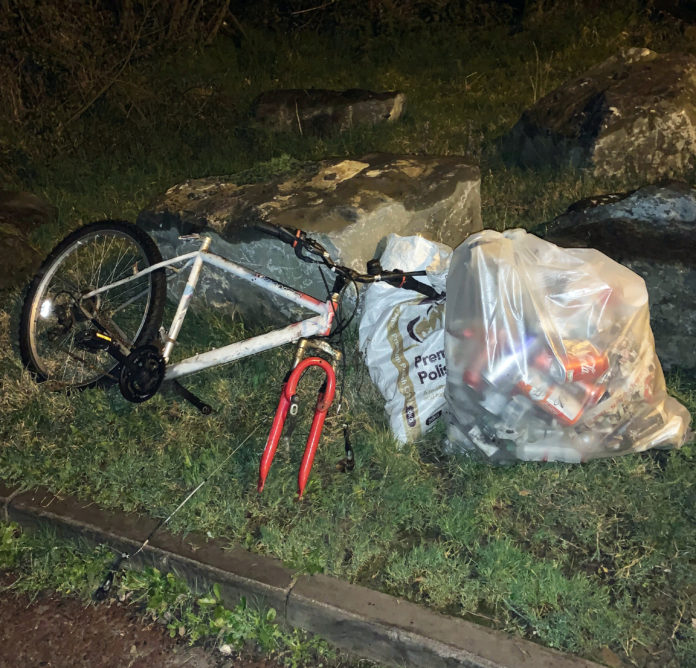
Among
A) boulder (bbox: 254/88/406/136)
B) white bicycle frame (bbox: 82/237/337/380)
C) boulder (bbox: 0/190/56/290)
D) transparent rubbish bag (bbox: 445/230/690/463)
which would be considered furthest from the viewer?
boulder (bbox: 254/88/406/136)

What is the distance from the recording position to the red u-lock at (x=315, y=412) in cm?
306

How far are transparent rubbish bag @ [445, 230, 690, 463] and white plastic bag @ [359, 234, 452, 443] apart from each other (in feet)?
0.64

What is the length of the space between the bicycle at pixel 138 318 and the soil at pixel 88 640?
2.44ft

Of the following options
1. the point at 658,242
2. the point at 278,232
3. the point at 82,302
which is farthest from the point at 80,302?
the point at 658,242

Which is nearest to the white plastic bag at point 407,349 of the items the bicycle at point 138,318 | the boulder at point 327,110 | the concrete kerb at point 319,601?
the bicycle at point 138,318

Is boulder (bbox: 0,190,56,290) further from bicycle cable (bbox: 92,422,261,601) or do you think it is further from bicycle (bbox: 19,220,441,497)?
bicycle cable (bbox: 92,422,261,601)

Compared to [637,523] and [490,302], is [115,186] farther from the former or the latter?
[637,523]

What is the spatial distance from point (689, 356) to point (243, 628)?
266 centimetres

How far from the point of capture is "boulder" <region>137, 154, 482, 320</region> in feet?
13.1

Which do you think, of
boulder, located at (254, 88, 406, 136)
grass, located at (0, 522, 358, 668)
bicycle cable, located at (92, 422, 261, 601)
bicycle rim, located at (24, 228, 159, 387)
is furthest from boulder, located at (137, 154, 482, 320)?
boulder, located at (254, 88, 406, 136)

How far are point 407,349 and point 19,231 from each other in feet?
12.8

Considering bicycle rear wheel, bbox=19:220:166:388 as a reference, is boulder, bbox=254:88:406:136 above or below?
below

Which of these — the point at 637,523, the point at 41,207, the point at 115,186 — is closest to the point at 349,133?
the point at 115,186

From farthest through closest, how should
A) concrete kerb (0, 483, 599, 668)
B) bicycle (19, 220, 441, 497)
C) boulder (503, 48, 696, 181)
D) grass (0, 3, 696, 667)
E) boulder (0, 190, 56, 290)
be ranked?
boulder (503, 48, 696, 181)
boulder (0, 190, 56, 290)
bicycle (19, 220, 441, 497)
grass (0, 3, 696, 667)
concrete kerb (0, 483, 599, 668)
